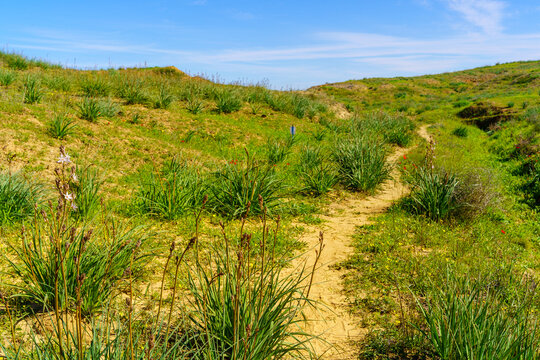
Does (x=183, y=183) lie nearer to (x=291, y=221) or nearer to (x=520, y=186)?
(x=291, y=221)

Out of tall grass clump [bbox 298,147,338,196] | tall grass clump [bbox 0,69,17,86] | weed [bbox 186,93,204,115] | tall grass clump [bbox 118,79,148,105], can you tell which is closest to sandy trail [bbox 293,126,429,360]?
tall grass clump [bbox 298,147,338,196]

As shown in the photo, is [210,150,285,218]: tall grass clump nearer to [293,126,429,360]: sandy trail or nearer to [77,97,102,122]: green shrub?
[293,126,429,360]: sandy trail

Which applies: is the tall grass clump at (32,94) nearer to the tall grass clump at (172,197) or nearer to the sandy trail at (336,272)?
the tall grass clump at (172,197)

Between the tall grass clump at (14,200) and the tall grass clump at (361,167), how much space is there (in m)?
6.20

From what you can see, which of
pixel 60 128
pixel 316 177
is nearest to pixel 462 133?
pixel 316 177

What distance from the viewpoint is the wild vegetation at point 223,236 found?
2596 millimetres

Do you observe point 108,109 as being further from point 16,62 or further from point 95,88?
point 16,62

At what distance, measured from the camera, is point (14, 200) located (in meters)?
5.33

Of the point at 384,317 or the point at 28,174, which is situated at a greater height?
the point at 28,174

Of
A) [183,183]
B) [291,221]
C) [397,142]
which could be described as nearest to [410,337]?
[291,221]

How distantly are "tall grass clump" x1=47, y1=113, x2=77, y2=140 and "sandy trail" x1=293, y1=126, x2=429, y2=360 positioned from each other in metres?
6.31

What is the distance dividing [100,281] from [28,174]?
434cm

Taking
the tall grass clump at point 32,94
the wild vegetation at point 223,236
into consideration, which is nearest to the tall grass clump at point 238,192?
the wild vegetation at point 223,236

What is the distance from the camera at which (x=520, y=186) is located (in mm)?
9047
